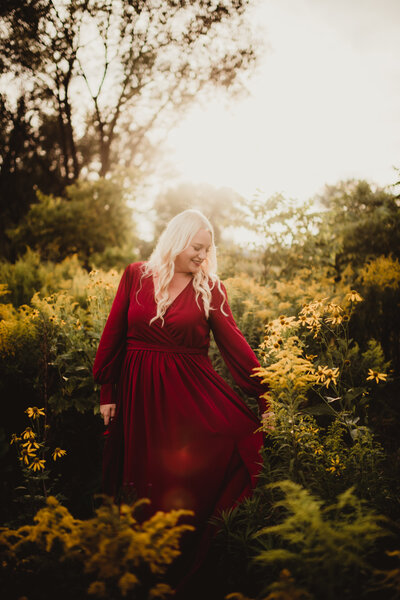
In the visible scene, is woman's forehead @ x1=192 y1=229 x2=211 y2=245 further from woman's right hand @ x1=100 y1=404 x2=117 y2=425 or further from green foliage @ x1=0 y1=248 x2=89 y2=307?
green foliage @ x1=0 y1=248 x2=89 y2=307

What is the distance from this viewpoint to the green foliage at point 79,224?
8906 mm

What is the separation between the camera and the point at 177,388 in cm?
247

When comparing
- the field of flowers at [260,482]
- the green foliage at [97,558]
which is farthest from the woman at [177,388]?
the green foliage at [97,558]

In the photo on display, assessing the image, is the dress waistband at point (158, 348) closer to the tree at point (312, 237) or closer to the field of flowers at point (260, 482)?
the field of flowers at point (260, 482)

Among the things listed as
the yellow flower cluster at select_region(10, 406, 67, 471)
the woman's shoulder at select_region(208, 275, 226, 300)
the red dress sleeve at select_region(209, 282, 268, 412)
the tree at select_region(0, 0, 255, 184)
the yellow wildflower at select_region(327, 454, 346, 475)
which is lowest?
the yellow wildflower at select_region(327, 454, 346, 475)

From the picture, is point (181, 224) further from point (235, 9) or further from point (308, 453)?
point (235, 9)

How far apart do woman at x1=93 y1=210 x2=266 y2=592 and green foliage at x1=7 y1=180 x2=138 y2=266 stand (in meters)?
6.80

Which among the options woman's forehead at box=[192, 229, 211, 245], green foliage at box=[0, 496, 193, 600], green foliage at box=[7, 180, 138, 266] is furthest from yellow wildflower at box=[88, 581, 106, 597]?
green foliage at box=[7, 180, 138, 266]

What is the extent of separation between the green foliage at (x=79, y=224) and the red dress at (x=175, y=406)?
6.80m

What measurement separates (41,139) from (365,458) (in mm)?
19841

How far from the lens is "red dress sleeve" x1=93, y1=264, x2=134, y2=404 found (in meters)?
2.63

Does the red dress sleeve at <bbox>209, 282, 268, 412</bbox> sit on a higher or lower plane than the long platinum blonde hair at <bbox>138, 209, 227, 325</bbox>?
lower

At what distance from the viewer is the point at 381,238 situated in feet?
21.5

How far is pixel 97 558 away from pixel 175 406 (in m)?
1.18
